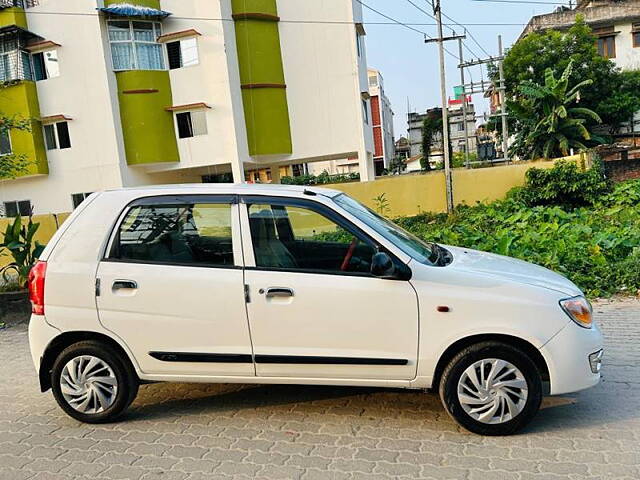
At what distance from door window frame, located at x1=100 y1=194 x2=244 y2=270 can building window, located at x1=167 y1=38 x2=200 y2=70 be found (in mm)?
17784

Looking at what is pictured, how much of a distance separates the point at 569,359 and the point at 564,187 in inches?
564

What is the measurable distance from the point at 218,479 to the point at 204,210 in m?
1.88

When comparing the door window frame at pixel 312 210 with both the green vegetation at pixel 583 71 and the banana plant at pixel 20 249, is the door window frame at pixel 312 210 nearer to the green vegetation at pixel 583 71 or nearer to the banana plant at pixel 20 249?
the banana plant at pixel 20 249

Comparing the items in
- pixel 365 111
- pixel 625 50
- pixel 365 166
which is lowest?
pixel 365 166

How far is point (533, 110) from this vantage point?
67.6 feet

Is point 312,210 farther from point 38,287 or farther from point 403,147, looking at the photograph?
point 403,147

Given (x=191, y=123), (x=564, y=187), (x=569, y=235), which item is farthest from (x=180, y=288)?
(x=191, y=123)

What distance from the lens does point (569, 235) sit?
10031 mm

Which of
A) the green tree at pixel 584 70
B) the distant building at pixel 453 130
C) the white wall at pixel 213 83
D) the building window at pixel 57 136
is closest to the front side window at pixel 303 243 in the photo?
the white wall at pixel 213 83

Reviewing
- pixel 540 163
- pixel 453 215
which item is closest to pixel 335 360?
pixel 453 215

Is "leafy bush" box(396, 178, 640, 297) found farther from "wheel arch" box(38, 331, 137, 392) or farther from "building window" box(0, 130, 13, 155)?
"building window" box(0, 130, 13, 155)

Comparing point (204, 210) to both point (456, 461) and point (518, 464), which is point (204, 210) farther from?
point (518, 464)

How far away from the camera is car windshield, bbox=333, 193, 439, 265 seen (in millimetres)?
3865

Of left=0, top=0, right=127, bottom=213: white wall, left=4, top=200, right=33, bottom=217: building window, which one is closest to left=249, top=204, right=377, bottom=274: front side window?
left=0, top=0, right=127, bottom=213: white wall
